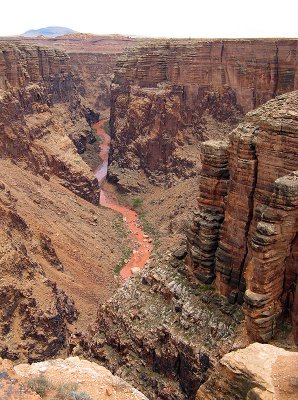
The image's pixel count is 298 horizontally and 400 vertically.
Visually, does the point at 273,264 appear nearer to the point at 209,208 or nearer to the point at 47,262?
the point at 209,208

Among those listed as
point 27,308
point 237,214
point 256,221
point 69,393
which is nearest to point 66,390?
point 69,393

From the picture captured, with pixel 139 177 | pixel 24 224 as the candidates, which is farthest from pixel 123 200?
pixel 24 224

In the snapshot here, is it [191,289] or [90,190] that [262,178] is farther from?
[90,190]

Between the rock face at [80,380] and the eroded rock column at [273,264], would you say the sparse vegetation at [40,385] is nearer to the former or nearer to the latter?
the rock face at [80,380]

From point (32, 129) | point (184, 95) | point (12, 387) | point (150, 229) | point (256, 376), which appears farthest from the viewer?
point (184, 95)

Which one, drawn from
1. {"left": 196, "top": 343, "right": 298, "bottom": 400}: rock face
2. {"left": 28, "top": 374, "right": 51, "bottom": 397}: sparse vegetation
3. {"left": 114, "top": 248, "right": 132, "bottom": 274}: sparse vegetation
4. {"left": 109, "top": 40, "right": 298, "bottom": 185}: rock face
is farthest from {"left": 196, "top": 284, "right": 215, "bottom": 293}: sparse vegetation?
{"left": 109, "top": 40, "right": 298, "bottom": 185}: rock face

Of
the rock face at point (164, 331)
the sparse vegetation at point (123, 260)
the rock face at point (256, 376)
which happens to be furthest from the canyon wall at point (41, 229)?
the rock face at point (256, 376)

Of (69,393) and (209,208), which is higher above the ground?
(209,208)
